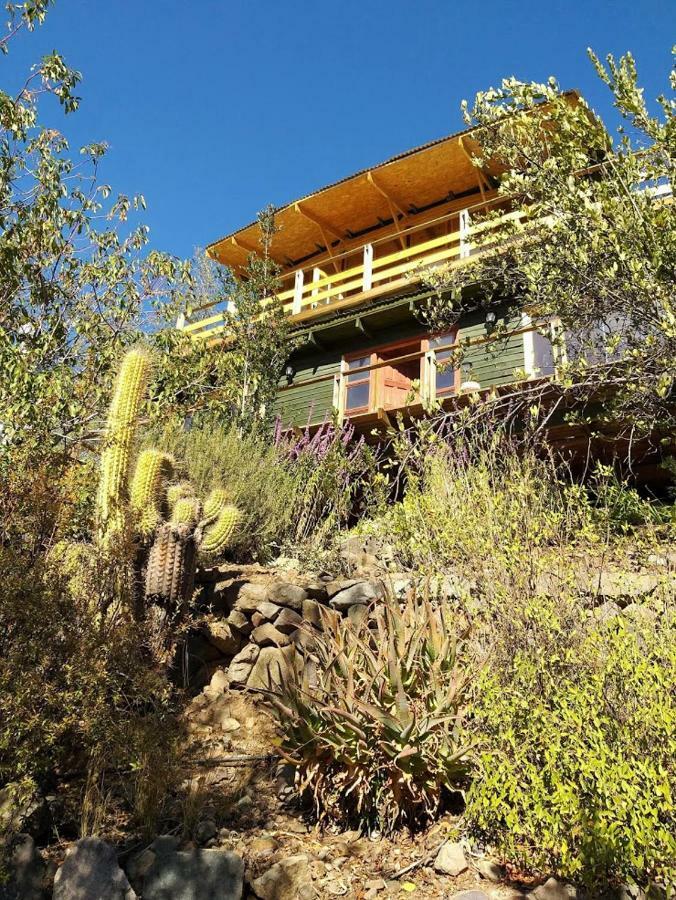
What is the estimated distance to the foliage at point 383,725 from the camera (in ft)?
11.6

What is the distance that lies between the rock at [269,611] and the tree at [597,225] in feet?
10.8

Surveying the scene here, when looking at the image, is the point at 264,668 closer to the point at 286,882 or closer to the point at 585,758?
the point at 286,882

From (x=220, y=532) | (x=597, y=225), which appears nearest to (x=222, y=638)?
(x=220, y=532)

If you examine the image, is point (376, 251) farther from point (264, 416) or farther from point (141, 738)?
point (141, 738)

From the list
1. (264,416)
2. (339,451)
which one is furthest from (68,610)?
(264,416)

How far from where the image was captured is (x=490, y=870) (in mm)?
3180

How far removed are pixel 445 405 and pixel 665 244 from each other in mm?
6428

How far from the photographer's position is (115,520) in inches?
206

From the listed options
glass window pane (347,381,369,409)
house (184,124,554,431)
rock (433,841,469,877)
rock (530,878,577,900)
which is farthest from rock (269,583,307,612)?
glass window pane (347,381,369,409)

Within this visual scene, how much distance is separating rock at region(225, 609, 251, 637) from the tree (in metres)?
→ 3.63

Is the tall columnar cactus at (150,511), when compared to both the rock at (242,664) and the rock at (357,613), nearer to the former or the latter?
the rock at (242,664)

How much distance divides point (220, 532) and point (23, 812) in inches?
129

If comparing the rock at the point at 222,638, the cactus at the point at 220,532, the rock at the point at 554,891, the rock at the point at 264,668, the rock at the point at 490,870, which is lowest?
the rock at the point at 490,870

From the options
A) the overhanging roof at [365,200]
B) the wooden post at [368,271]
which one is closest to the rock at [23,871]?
the wooden post at [368,271]
